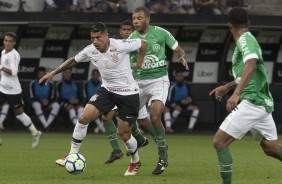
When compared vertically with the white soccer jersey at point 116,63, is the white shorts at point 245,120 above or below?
above

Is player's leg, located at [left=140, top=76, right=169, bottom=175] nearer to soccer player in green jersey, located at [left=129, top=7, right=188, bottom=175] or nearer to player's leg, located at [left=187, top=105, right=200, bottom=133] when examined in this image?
soccer player in green jersey, located at [left=129, top=7, right=188, bottom=175]

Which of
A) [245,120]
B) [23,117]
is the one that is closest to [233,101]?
[245,120]

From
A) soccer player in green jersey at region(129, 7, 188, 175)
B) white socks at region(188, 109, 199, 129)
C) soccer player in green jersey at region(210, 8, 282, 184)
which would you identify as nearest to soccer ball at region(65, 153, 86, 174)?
soccer player in green jersey at region(129, 7, 188, 175)

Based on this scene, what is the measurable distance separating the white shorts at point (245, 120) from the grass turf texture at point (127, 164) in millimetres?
1658

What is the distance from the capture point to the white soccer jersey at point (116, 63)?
1196cm

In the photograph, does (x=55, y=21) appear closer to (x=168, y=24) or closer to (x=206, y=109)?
(x=168, y=24)

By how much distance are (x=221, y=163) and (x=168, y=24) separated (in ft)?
43.9

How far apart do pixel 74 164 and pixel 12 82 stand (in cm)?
660

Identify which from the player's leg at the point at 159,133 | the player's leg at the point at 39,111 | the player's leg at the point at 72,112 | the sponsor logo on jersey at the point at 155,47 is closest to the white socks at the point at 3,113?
the player's leg at the point at 39,111

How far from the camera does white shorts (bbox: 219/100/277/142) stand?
9.44 metres

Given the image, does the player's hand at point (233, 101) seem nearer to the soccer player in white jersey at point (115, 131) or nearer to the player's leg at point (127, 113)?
the player's leg at point (127, 113)

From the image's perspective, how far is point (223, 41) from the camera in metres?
24.4

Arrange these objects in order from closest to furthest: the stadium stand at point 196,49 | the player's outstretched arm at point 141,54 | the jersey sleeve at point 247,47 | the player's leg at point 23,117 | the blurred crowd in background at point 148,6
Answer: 1. the jersey sleeve at point 247,47
2. the player's outstretched arm at point 141,54
3. the player's leg at point 23,117
4. the blurred crowd in background at point 148,6
5. the stadium stand at point 196,49

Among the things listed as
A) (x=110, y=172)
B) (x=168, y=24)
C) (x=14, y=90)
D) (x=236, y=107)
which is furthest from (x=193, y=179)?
(x=168, y=24)
